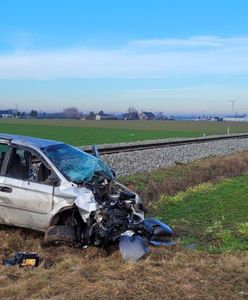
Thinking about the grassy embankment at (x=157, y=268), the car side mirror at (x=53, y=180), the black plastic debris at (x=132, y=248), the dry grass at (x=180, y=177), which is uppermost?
the car side mirror at (x=53, y=180)

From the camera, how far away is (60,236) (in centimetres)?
739

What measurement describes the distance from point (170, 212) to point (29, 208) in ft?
14.7

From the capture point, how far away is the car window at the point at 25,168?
8.18 m

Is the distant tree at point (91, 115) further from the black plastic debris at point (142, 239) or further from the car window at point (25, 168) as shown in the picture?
the black plastic debris at point (142, 239)

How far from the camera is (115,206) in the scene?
25.2 feet

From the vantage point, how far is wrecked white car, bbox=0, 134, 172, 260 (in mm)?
7395

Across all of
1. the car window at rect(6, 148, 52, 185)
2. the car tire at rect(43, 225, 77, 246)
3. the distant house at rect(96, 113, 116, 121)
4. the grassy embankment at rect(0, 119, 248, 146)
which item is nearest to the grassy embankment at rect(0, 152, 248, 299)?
the car tire at rect(43, 225, 77, 246)

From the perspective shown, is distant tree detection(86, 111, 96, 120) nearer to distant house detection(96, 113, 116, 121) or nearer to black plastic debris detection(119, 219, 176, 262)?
distant house detection(96, 113, 116, 121)

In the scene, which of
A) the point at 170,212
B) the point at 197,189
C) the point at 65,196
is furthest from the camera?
the point at 197,189

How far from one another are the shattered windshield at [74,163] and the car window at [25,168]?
23 cm

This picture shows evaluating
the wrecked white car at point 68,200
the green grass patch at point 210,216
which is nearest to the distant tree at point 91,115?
the green grass patch at point 210,216

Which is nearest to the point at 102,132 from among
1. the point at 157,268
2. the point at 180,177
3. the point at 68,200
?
the point at 180,177

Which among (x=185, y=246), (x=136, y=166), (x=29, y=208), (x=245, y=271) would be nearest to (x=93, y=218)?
(x=29, y=208)

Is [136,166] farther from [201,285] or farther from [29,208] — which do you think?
[201,285]
